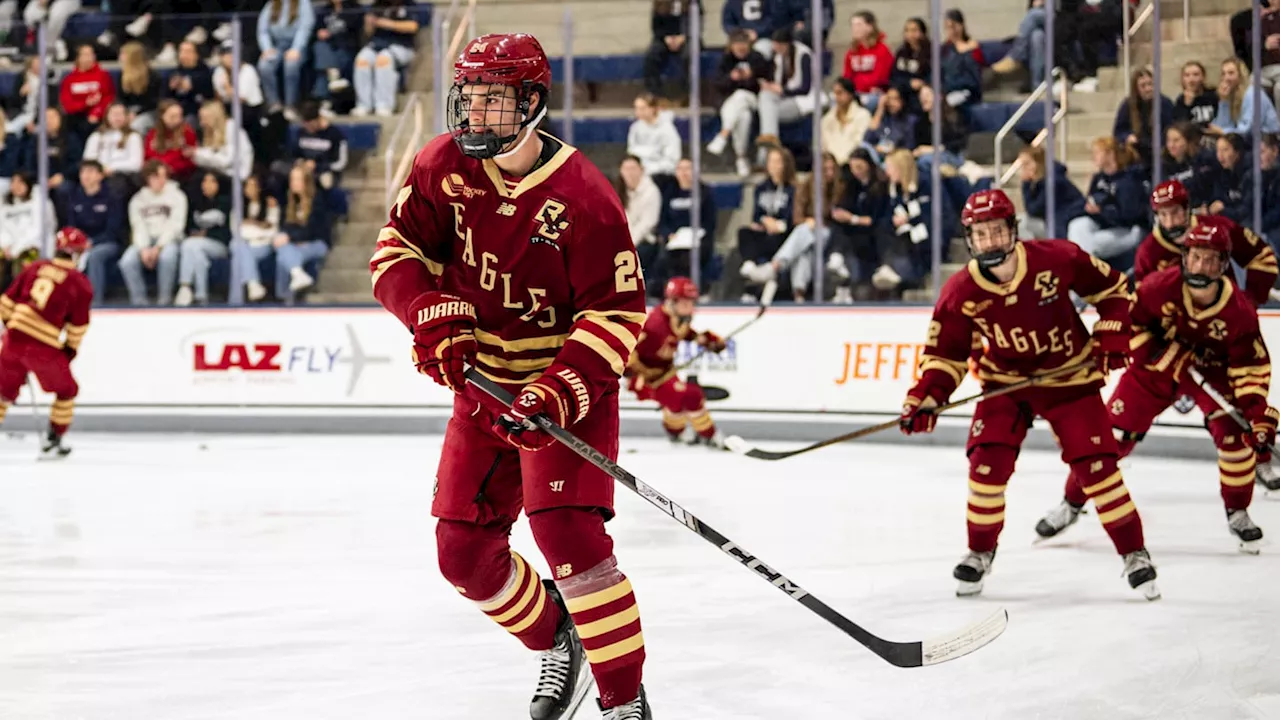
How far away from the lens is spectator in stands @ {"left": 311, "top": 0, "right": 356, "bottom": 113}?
11109 millimetres

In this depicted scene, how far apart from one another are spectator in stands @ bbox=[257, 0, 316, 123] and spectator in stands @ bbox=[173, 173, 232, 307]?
2.50 feet

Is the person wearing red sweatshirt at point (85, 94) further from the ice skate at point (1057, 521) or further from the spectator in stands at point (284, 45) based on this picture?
the ice skate at point (1057, 521)

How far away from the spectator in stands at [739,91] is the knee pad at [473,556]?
23.8 ft

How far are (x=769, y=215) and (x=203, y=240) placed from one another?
149 inches

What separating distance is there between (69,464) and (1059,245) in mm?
5935

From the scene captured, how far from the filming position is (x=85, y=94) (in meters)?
10.8

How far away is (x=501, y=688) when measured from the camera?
3469 millimetres

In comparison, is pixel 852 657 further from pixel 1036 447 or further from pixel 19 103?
pixel 19 103

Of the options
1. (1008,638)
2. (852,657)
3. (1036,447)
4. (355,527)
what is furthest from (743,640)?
(1036,447)

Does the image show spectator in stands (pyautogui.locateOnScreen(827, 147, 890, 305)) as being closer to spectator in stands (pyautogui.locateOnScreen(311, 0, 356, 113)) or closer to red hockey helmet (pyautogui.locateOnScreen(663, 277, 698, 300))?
red hockey helmet (pyautogui.locateOnScreen(663, 277, 698, 300))

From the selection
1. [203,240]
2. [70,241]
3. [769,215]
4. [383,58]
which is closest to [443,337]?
[70,241]

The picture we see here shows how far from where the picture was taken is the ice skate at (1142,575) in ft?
14.9

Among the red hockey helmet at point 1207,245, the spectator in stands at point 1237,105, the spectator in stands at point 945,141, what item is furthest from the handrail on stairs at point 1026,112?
the red hockey helmet at point 1207,245

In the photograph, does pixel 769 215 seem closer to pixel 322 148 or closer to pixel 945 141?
pixel 945 141
